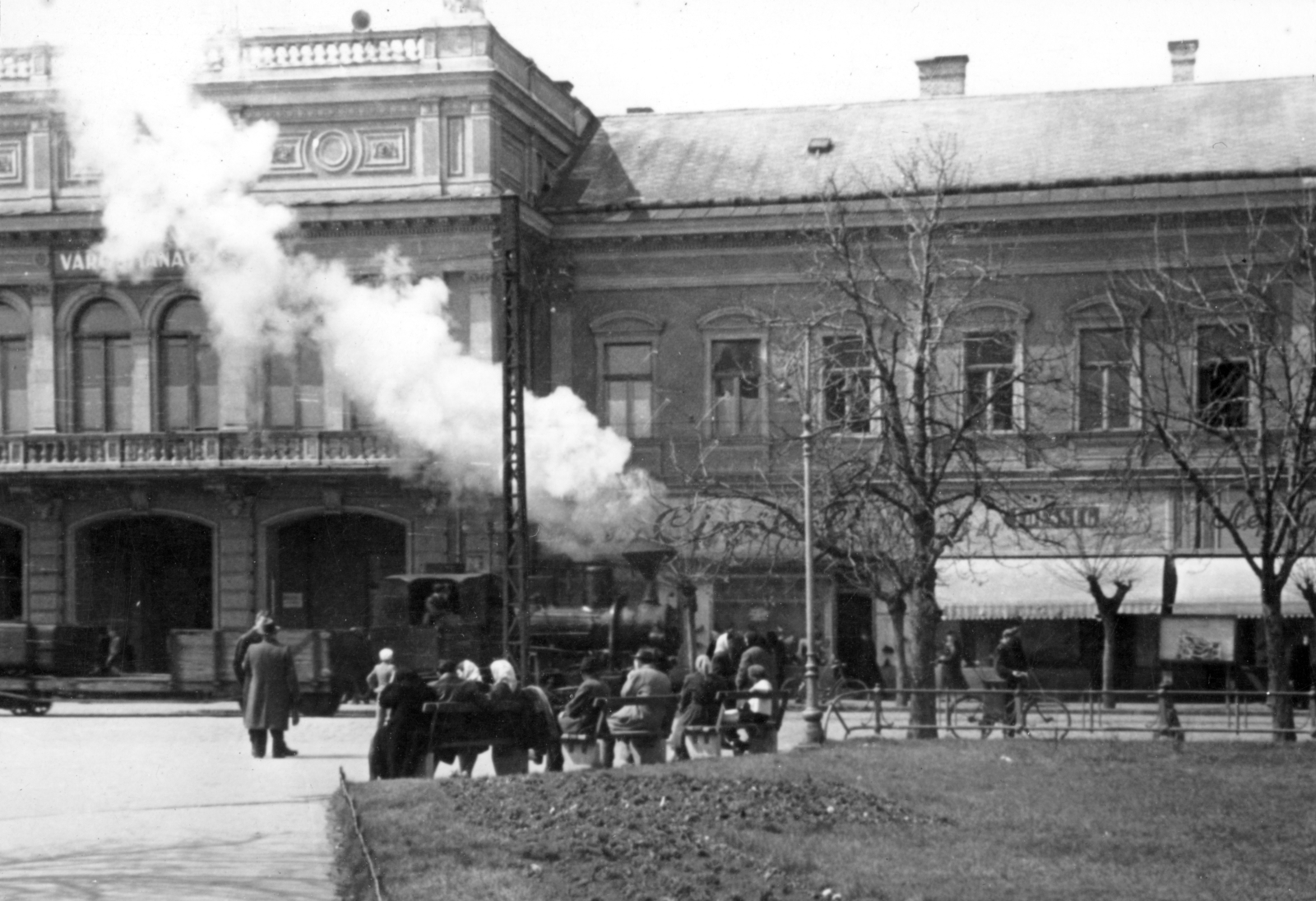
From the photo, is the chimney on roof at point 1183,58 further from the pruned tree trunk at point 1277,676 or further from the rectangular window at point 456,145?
the pruned tree trunk at point 1277,676

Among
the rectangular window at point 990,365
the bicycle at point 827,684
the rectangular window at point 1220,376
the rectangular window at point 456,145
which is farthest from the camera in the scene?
the rectangular window at point 456,145

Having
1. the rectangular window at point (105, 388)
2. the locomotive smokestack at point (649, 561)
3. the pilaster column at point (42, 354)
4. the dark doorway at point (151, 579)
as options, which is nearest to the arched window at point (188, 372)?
the rectangular window at point (105, 388)

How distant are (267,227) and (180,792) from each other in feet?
75.3

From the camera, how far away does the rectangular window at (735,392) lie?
4309 centimetres

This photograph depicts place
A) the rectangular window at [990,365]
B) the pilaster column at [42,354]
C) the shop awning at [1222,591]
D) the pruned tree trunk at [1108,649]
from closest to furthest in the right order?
the pruned tree trunk at [1108,649]
the shop awning at [1222,591]
the rectangular window at [990,365]
the pilaster column at [42,354]

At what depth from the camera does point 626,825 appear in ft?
49.4

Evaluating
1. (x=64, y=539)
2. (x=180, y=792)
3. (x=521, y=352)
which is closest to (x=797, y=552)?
(x=521, y=352)

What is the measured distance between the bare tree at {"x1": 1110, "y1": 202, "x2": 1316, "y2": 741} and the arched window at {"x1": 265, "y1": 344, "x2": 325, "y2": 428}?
16231 mm

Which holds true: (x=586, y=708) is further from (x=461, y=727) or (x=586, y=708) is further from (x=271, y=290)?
(x=271, y=290)

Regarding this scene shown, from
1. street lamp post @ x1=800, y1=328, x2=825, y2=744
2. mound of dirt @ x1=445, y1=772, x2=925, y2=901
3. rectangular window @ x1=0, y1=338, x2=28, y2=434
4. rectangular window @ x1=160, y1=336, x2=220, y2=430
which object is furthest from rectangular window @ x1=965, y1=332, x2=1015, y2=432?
mound of dirt @ x1=445, y1=772, x2=925, y2=901

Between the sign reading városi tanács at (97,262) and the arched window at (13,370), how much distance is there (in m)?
1.50

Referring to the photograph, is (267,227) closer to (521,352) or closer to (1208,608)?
(521,352)

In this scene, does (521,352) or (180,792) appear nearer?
(180,792)

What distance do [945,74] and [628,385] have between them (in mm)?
10730
